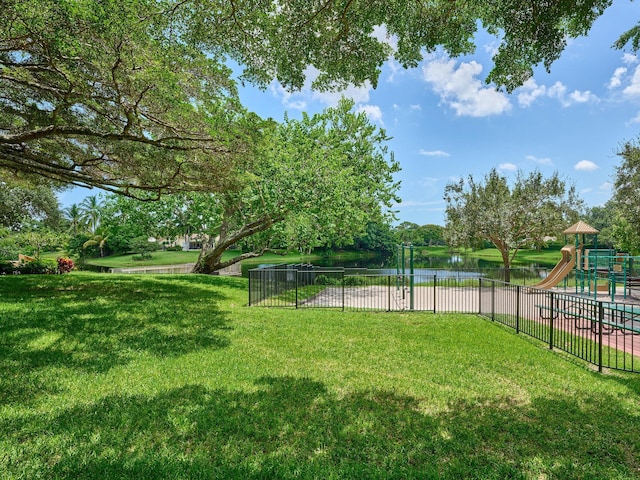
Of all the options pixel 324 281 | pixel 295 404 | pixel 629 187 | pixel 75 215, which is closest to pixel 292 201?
pixel 324 281

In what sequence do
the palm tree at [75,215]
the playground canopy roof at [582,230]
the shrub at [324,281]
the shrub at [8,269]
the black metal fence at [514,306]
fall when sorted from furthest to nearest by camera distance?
the palm tree at [75,215], the shrub at [324,281], the shrub at [8,269], the playground canopy roof at [582,230], the black metal fence at [514,306]

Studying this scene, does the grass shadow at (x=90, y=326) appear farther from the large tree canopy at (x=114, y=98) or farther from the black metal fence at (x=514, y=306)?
the large tree canopy at (x=114, y=98)

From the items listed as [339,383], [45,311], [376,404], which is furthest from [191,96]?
[376,404]

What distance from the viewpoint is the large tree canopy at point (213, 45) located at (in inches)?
189

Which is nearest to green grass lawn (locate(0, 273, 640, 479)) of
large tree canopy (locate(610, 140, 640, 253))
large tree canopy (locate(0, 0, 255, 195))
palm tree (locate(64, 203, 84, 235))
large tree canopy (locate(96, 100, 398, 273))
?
large tree canopy (locate(0, 0, 255, 195))

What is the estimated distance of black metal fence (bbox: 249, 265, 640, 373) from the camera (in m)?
6.12

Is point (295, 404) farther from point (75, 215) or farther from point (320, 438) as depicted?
point (75, 215)

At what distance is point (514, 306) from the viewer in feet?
30.0

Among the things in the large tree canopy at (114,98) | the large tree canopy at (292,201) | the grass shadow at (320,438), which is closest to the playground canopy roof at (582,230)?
the large tree canopy at (292,201)

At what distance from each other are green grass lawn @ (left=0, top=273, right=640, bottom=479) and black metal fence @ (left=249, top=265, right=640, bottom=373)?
703 mm

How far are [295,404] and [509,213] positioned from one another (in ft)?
63.9

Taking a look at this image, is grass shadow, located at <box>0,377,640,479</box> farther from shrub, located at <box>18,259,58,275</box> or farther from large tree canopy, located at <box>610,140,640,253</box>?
large tree canopy, located at <box>610,140,640,253</box>

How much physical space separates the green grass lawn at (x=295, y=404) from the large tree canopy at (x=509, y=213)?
1414cm

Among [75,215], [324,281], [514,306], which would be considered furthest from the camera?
[75,215]
